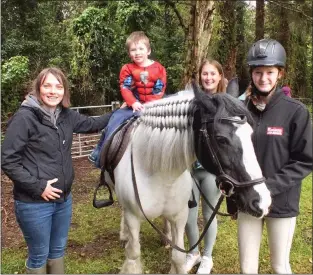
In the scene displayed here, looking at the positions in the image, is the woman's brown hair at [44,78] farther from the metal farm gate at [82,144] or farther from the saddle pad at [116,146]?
the metal farm gate at [82,144]

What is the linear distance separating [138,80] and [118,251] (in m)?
1.83

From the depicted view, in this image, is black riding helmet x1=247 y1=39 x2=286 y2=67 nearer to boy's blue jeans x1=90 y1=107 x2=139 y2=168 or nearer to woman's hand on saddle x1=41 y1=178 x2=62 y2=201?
boy's blue jeans x1=90 y1=107 x2=139 y2=168

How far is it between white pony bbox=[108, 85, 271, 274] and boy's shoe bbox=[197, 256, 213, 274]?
0.98ft

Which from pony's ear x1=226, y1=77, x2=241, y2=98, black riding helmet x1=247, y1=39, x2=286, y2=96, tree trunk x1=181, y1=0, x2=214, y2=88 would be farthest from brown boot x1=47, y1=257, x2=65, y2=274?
tree trunk x1=181, y1=0, x2=214, y2=88

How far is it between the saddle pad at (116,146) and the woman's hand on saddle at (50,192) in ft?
2.06

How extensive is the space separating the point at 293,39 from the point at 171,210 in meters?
8.92

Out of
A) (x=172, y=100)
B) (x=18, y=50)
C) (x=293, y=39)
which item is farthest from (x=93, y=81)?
(x=172, y=100)

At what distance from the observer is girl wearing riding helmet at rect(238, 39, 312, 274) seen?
76.2 inches

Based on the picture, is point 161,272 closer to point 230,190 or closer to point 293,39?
point 230,190

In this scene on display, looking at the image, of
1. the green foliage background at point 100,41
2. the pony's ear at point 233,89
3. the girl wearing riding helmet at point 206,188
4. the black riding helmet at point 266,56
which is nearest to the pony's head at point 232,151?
the pony's ear at point 233,89

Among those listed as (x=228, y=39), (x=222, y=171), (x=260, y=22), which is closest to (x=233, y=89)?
(x=222, y=171)

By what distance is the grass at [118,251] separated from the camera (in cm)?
332

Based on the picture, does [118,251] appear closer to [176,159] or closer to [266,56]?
[176,159]

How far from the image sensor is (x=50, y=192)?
2.10 metres
